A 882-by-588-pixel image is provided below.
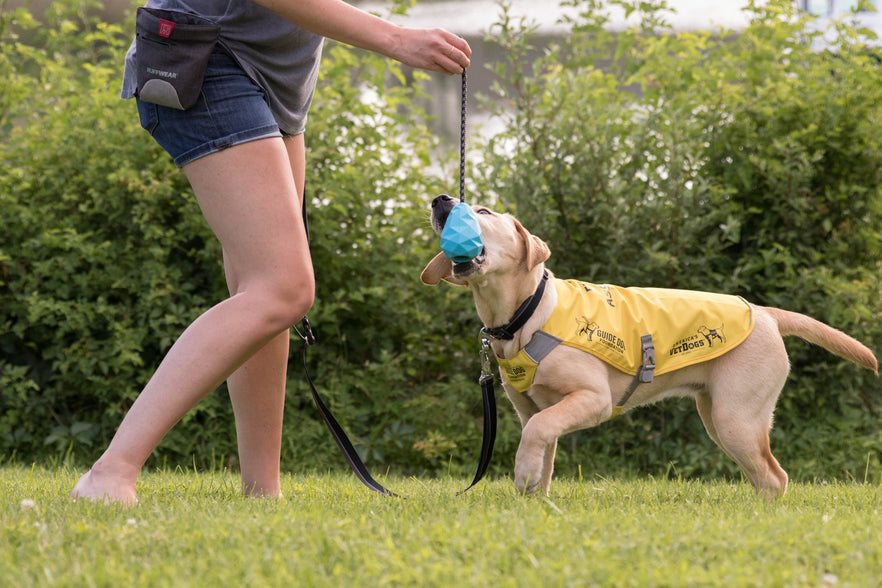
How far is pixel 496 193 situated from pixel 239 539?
351 centimetres

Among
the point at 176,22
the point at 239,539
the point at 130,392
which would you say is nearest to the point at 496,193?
the point at 130,392

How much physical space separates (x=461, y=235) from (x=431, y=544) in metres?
1.43

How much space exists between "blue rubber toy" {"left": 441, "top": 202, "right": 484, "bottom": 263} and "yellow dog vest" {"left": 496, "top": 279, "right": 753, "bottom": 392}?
418mm

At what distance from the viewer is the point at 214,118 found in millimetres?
2785

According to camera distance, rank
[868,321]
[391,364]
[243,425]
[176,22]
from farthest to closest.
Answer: [391,364] < [868,321] < [243,425] < [176,22]

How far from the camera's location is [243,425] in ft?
10.7

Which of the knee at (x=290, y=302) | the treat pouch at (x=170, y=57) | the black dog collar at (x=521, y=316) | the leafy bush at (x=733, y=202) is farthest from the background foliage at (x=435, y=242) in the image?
the treat pouch at (x=170, y=57)

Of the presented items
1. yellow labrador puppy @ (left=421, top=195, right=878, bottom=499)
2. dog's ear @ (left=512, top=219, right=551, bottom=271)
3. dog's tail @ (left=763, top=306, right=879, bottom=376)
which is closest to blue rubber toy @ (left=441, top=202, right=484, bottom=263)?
yellow labrador puppy @ (left=421, top=195, right=878, bottom=499)

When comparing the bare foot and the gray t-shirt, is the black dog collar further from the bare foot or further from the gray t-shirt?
the bare foot

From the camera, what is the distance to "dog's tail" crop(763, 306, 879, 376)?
3.75m

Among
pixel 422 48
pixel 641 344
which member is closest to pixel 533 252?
pixel 641 344

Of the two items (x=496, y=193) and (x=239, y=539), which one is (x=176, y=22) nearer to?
(x=239, y=539)

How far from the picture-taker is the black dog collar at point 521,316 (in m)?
3.48

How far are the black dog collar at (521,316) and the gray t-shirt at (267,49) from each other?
3.73ft
